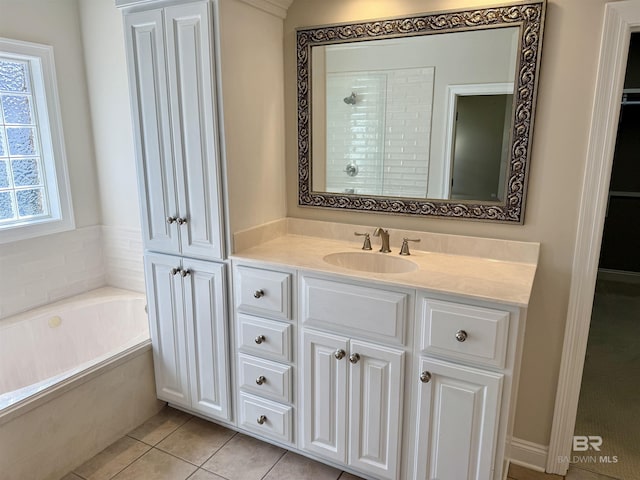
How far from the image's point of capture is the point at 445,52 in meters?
1.93

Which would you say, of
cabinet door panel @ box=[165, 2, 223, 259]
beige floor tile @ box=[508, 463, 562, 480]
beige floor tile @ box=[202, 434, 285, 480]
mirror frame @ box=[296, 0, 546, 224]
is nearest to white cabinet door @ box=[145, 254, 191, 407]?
cabinet door panel @ box=[165, 2, 223, 259]

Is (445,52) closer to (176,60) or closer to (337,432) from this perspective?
(176,60)

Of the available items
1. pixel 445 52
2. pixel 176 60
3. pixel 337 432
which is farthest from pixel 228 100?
pixel 337 432

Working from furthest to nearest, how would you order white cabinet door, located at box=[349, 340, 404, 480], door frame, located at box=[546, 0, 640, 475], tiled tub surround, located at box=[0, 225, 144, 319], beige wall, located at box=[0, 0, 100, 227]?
tiled tub surround, located at box=[0, 225, 144, 319] → beige wall, located at box=[0, 0, 100, 227] → white cabinet door, located at box=[349, 340, 404, 480] → door frame, located at box=[546, 0, 640, 475]

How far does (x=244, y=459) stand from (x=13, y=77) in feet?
8.25

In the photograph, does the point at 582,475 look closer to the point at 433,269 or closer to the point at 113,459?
the point at 433,269

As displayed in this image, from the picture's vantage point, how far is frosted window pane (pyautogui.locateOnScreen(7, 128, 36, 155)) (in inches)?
103

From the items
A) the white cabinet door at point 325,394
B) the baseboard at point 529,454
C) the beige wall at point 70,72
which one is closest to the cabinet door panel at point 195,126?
the white cabinet door at point 325,394

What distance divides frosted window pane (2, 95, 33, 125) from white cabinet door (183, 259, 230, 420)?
1493 millimetres

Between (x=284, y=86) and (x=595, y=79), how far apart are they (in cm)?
140

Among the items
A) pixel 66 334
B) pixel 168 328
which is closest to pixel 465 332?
pixel 168 328

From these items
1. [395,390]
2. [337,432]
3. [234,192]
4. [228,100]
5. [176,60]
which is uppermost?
[176,60]

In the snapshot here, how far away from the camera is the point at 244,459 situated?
6.92 feet

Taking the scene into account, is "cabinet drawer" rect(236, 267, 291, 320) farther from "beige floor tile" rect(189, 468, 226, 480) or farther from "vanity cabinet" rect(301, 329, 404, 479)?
"beige floor tile" rect(189, 468, 226, 480)
